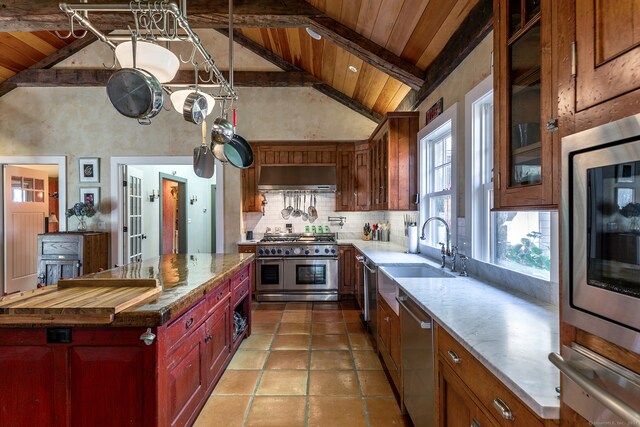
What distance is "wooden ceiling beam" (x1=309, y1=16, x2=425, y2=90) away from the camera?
10.7 feet

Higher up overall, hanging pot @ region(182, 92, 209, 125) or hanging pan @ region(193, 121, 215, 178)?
hanging pot @ region(182, 92, 209, 125)

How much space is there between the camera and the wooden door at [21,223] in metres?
5.09

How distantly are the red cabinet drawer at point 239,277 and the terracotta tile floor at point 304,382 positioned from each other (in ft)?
2.20

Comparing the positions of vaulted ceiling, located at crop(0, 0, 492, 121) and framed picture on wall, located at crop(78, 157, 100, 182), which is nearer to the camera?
vaulted ceiling, located at crop(0, 0, 492, 121)

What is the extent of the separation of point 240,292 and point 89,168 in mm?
3758

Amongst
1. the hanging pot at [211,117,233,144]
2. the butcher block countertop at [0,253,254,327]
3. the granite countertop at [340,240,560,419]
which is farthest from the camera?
the hanging pot at [211,117,233,144]

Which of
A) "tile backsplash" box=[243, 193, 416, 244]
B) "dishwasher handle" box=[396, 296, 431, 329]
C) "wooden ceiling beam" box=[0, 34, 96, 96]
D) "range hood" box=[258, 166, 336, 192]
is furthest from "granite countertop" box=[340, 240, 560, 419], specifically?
"wooden ceiling beam" box=[0, 34, 96, 96]

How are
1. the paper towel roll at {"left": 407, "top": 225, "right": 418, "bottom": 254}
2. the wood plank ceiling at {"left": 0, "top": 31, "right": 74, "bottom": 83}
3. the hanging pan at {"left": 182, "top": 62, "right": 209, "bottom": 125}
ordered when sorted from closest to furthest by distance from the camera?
1. the hanging pan at {"left": 182, "top": 62, "right": 209, "bottom": 125}
2. the paper towel roll at {"left": 407, "top": 225, "right": 418, "bottom": 254}
3. the wood plank ceiling at {"left": 0, "top": 31, "right": 74, "bottom": 83}

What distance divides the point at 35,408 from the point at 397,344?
1.98 m

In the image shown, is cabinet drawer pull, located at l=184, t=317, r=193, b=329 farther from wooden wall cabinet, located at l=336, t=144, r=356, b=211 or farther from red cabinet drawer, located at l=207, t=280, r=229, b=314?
wooden wall cabinet, located at l=336, t=144, r=356, b=211

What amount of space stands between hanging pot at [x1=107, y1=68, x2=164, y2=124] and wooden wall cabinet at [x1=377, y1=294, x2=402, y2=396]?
81.4 inches

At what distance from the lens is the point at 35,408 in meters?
1.48

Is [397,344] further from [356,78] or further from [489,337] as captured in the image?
[356,78]

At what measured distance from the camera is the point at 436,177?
11.3 feet
